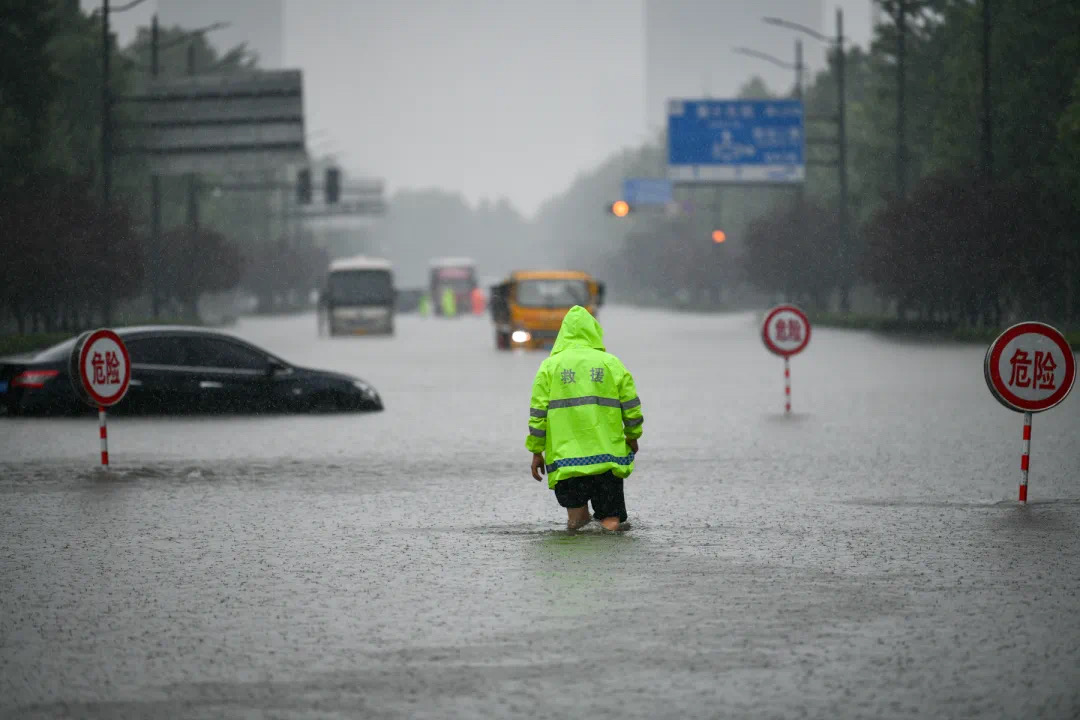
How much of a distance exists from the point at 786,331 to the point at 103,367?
31.9ft

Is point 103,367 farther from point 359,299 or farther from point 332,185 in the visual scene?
point 332,185

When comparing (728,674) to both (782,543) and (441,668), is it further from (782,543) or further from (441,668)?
(782,543)

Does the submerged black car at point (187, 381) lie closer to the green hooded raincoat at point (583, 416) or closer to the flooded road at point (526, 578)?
the flooded road at point (526, 578)

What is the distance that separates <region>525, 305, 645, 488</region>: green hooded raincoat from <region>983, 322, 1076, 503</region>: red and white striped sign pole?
10.0 ft

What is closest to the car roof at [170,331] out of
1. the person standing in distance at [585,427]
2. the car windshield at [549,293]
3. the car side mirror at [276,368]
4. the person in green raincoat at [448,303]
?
the car side mirror at [276,368]

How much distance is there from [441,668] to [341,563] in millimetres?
2964

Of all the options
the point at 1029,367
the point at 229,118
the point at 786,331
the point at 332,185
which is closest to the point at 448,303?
the point at 332,185

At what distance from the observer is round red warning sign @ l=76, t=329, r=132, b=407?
1535cm

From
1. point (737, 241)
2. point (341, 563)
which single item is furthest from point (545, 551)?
point (737, 241)

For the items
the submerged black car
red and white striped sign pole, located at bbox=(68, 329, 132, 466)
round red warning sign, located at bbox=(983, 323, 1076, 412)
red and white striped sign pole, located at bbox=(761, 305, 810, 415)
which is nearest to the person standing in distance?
round red warning sign, located at bbox=(983, 323, 1076, 412)

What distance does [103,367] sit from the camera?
1560cm

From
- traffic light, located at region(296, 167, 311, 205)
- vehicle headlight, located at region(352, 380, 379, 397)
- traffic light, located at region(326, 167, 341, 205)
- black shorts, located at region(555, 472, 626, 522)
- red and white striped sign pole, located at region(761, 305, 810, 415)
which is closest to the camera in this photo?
black shorts, located at region(555, 472, 626, 522)

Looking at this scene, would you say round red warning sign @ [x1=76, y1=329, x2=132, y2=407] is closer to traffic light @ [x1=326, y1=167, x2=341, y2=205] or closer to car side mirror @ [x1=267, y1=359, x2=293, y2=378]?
Result: car side mirror @ [x1=267, y1=359, x2=293, y2=378]

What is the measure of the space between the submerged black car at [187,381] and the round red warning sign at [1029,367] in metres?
11.0
